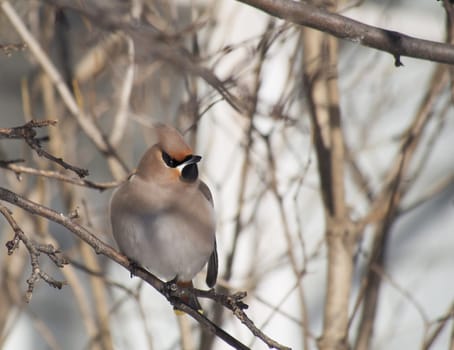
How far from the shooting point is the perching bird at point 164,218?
254 centimetres

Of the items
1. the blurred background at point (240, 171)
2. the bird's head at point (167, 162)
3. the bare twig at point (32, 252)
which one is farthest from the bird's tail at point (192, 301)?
the bare twig at point (32, 252)

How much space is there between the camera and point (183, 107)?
108 inches

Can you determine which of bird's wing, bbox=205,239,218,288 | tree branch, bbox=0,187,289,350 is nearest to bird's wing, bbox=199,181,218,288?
bird's wing, bbox=205,239,218,288

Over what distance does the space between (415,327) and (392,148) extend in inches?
39.2

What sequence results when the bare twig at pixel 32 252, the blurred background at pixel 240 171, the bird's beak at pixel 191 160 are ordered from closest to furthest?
the bare twig at pixel 32 252
the bird's beak at pixel 191 160
the blurred background at pixel 240 171

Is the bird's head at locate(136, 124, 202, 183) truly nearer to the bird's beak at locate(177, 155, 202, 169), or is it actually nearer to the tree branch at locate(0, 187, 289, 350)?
the bird's beak at locate(177, 155, 202, 169)

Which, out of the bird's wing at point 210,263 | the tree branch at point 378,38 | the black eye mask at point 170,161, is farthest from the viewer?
the bird's wing at point 210,263

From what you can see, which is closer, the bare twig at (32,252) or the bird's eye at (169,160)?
the bare twig at (32,252)

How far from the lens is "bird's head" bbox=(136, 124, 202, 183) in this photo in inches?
95.6

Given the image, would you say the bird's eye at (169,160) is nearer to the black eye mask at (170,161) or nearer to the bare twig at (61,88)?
the black eye mask at (170,161)

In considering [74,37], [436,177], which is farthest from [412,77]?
[74,37]

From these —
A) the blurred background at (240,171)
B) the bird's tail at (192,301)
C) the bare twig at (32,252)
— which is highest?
the blurred background at (240,171)

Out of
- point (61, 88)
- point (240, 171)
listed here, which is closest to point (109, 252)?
point (61, 88)

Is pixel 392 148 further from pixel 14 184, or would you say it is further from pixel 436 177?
pixel 14 184
